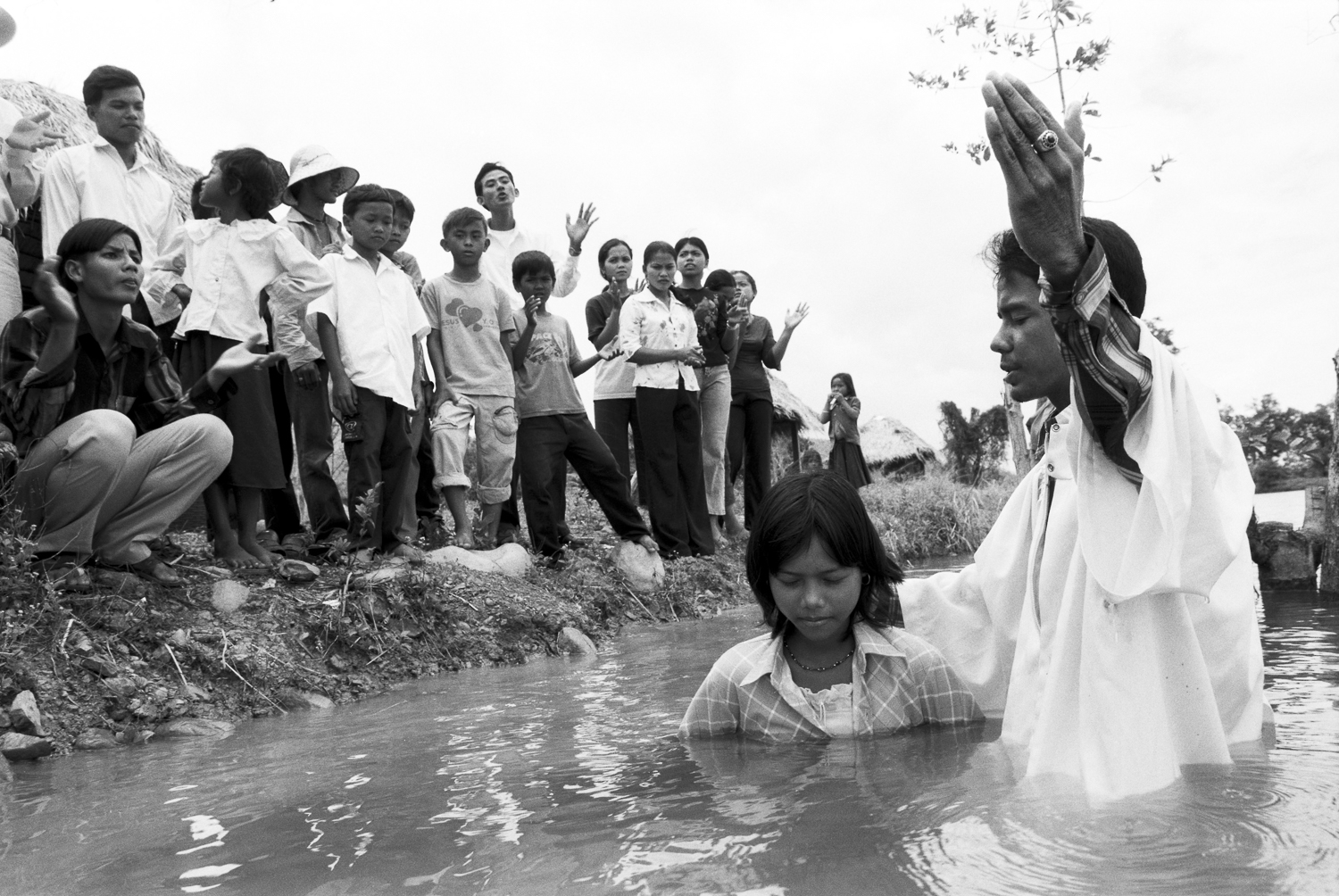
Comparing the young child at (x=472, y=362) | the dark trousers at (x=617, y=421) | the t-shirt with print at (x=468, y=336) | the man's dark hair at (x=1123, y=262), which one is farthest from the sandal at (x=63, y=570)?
the dark trousers at (x=617, y=421)

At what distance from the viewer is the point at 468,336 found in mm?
6840

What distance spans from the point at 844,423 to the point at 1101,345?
1316cm

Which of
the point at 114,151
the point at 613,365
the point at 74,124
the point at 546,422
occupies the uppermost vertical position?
the point at 74,124

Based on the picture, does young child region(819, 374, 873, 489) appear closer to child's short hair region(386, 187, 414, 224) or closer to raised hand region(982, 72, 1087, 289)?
child's short hair region(386, 187, 414, 224)

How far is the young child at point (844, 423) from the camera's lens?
50.2 ft

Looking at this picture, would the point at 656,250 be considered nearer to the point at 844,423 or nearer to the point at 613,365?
the point at 613,365

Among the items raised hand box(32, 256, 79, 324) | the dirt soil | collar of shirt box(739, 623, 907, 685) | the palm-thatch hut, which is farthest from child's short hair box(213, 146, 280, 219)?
the palm-thatch hut

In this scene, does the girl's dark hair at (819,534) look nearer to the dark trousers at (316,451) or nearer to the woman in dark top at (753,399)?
the dark trousers at (316,451)

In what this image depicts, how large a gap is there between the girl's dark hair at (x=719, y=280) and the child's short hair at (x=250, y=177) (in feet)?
12.7

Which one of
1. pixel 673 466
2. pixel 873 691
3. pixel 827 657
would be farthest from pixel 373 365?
pixel 873 691

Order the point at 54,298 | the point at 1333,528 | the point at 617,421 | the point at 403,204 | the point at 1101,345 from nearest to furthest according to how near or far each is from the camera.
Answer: the point at 1101,345, the point at 54,298, the point at 403,204, the point at 1333,528, the point at 617,421

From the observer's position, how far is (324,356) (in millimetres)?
5887

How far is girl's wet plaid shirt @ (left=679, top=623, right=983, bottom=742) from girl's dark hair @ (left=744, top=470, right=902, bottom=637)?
0.10 m

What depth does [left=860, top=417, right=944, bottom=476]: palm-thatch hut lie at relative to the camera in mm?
20797
